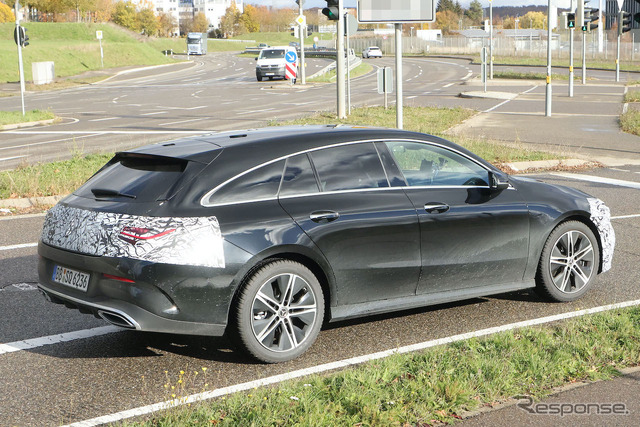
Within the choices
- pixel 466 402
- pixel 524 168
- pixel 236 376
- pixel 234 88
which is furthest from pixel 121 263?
pixel 234 88

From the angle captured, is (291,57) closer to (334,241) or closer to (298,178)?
(298,178)

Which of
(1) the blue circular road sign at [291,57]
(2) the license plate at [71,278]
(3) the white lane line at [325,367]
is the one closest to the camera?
(3) the white lane line at [325,367]

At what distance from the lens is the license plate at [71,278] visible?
538 centimetres

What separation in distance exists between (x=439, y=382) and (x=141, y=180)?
2282 millimetres

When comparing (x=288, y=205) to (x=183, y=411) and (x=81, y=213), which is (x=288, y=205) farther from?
(x=183, y=411)

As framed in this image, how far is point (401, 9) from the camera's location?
48.1ft

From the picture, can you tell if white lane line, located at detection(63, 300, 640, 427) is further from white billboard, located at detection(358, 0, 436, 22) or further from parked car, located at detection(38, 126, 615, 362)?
white billboard, located at detection(358, 0, 436, 22)

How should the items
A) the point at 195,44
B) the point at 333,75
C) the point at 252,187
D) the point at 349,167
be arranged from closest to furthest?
the point at 252,187
the point at 349,167
the point at 333,75
the point at 195,44

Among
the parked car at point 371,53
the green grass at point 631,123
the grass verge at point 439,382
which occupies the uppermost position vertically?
the parked car at point 371,53

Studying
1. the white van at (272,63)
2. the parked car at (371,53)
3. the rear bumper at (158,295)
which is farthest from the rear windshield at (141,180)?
the parked car at (371,53)

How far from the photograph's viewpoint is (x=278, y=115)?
1142 inches

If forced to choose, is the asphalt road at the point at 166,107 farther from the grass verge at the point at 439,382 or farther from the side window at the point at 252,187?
the grass verge at the point at 439,382

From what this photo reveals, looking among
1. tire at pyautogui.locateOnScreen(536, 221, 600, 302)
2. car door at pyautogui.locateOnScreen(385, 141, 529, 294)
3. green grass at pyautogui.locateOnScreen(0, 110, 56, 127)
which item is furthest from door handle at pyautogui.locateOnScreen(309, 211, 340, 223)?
green grass at pyautogui.locateOnScreen(0, 110, 56, 127)

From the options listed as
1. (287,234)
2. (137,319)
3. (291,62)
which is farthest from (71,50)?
(137,319)
